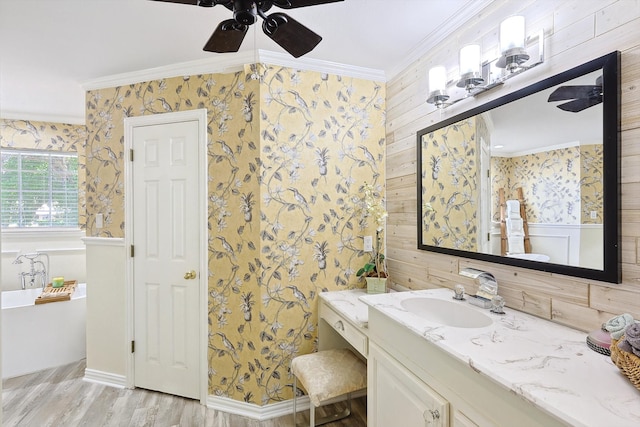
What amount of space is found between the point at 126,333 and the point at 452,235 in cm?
253

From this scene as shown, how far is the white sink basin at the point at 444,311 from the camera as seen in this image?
154 cm

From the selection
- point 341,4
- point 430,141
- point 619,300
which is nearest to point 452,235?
point 430,141

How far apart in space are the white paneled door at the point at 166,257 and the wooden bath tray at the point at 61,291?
1.04m

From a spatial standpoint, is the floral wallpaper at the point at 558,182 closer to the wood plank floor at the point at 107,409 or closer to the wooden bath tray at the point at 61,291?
the wood plank floor at the point at 107,409

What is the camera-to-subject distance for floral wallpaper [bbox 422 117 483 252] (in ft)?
5.67

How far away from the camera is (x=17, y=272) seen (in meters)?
3.46

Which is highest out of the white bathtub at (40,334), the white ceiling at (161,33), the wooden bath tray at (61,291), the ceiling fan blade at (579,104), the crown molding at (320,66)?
the white ceiling at (161,33)

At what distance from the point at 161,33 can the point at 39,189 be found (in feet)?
9.79

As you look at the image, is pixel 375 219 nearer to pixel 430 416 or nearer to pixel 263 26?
pixel 430 416

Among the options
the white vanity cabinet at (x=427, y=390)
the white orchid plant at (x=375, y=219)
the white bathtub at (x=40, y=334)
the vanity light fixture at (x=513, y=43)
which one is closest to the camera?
the white vanity cabinet at (x=427, y=390)

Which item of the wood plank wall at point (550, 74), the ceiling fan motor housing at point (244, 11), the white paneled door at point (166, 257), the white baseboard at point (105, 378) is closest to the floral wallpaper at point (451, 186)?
the wood plank wall at point (550, 74)

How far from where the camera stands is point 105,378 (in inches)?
102

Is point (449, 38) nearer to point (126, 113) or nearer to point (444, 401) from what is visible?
point (444, 401)

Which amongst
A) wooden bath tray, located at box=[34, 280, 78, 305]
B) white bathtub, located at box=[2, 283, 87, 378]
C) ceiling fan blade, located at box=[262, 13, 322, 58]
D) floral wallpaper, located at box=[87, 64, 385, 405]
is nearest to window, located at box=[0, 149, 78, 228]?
wooden bath tray, located at box=[34, 280, 78, 305]
